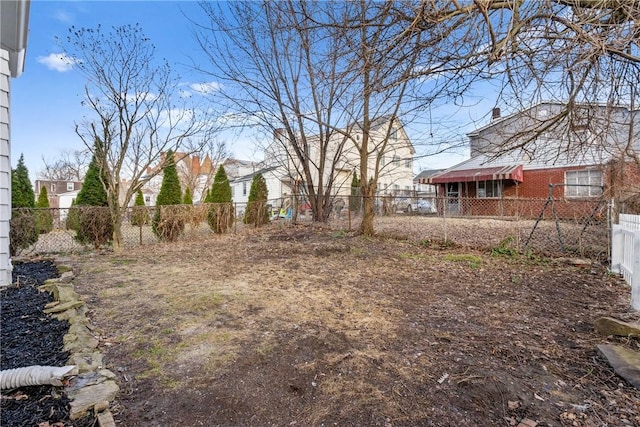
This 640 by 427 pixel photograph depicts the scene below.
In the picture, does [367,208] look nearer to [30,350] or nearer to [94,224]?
[94,224]

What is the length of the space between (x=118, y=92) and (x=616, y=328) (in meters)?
9.58

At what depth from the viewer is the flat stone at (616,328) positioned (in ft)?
9.28

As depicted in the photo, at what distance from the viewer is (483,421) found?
186 centimetres

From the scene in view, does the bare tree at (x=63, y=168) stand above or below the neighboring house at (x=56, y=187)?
above

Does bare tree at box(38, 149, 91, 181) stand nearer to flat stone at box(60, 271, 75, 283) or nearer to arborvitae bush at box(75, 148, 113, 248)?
arborvitae bush at box(75, 148, 113, 248)

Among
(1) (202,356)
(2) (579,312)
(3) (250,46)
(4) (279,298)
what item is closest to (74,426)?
(1) (202,356)

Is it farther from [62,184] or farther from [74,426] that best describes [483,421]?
[62,184]

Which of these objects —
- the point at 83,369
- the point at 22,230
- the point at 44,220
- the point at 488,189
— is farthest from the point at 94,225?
the point at 488,189

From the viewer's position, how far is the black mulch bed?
1747 mm

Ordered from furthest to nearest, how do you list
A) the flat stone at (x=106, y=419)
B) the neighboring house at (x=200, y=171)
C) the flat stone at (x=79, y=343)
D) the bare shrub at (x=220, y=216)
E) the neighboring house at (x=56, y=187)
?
1. the neighboring house at (x=56, y=187)
2. the neighboring house at (x=200, y=171)
3. the bare shrub at (x=220, y=216)
4. the flat stone at (x=79, y=343)
5. the flat stone at (x=106, y=419)

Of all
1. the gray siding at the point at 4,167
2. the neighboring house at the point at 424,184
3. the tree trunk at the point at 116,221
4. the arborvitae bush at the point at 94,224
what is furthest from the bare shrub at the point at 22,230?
the neighboring house at the point at 424,184

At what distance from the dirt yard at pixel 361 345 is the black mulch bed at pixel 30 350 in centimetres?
31

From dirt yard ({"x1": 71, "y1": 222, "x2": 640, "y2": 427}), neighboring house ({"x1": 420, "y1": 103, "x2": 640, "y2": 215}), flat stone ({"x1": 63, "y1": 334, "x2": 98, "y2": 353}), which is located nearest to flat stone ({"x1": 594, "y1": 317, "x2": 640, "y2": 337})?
dirt yard ({"x1": 71, "y1": 222, "x2": 640, "y2": 427})

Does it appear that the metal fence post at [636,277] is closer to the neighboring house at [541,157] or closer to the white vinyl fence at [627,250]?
the white vinyl fence at [627,250]
